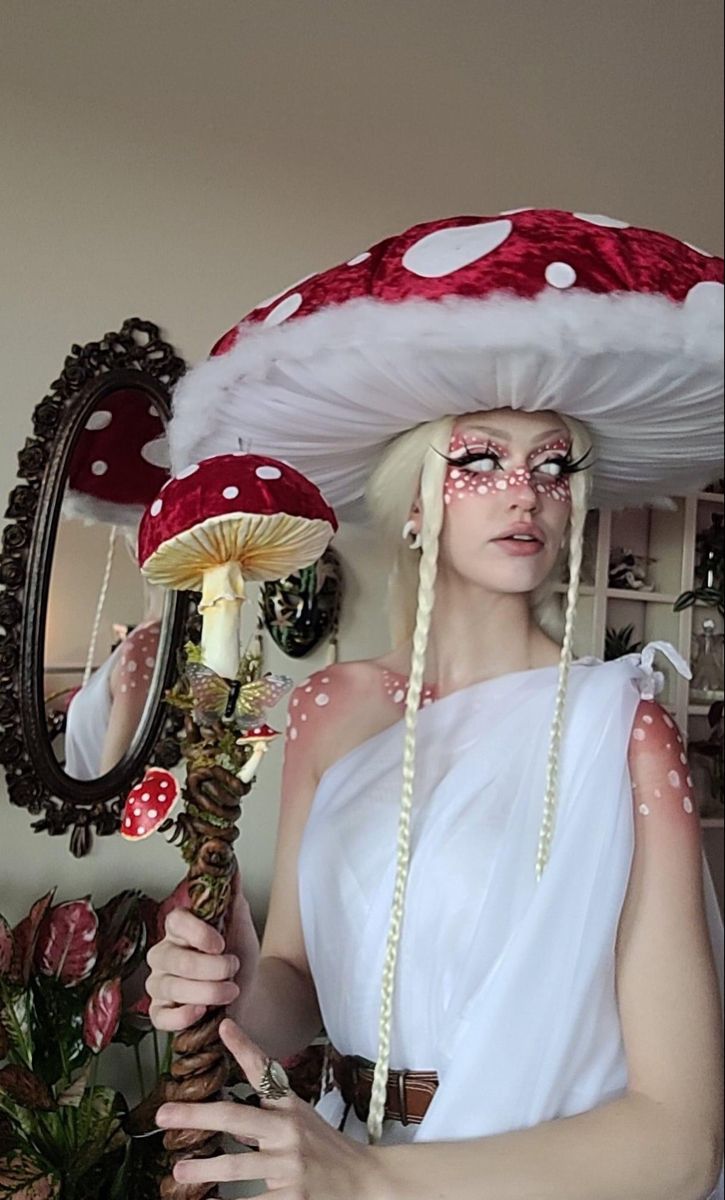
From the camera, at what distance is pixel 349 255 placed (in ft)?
3.98

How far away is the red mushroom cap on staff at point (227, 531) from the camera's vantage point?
0.74 metres

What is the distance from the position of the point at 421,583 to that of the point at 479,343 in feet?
0.75

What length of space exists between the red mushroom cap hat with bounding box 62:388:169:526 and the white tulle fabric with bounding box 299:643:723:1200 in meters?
0.33

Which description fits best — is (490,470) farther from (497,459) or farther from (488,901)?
(488,901)

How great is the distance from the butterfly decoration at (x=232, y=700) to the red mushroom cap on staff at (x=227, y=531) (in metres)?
0.01

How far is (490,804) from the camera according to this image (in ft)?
3.04

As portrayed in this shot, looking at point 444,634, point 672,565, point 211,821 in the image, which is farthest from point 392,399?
point 672,565

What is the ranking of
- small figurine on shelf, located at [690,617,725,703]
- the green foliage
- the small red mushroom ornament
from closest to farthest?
the small red mushroom ornament
the green foliage
small figurine on shelf, located at [690,617,725,703]

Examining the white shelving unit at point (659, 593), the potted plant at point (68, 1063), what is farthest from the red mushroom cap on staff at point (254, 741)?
the white shelving unit at point (659, 593)

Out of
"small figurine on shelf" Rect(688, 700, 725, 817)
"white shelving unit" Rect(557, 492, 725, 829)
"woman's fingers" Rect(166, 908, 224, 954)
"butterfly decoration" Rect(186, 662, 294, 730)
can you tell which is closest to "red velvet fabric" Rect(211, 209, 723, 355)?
"butterfly decoration" Rect(186, 662, 294, 730)

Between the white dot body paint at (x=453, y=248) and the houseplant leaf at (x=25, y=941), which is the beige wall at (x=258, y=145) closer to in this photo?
the houseplant leaf at (x=25, y=941)

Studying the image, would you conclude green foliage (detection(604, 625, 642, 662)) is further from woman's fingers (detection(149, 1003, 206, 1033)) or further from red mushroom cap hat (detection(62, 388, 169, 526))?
woman's fingers (detection(149, 1003, 206, 1033))

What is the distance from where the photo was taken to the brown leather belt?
0.90 meters

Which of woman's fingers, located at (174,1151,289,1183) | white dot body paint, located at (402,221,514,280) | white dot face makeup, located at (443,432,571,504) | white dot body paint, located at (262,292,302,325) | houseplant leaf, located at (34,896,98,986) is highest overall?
white dot body paint, located at (402,221,514,280)
